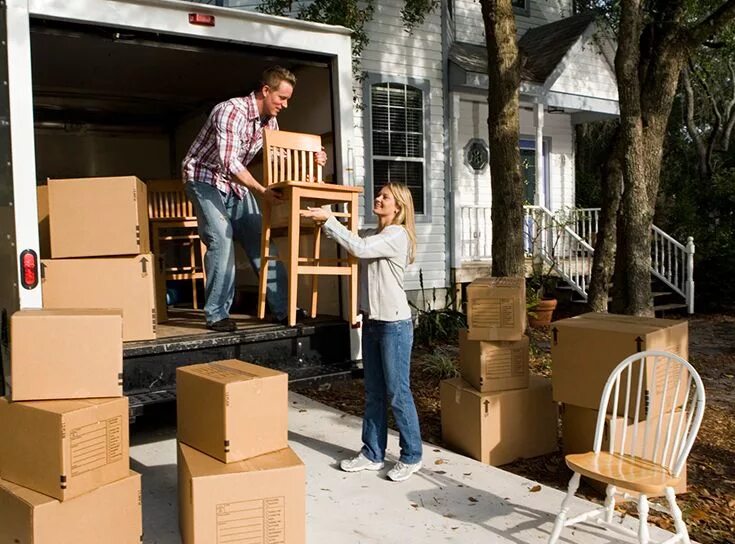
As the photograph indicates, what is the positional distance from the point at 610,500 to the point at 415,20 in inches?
312

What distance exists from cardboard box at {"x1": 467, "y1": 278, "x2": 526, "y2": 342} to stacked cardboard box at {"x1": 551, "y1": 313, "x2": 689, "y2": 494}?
34 cm

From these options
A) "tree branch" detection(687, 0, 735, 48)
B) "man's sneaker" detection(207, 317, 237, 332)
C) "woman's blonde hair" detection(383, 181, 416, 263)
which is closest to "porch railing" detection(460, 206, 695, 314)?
"tree branch" detection(687, 0, 735, 48)

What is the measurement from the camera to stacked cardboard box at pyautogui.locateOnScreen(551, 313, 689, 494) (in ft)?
11.2

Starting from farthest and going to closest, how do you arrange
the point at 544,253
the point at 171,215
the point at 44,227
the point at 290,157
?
the point at 544,253, the point at 171,215, the point at 290,157, the point at 44,227

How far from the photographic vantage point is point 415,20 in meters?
9.64

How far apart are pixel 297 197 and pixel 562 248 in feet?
23.9

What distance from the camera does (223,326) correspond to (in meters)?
4.71

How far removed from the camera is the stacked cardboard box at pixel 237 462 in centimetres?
271

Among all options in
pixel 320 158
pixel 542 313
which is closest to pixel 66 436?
pixel 320 158

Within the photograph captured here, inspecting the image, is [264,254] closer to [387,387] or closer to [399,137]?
[387,387]

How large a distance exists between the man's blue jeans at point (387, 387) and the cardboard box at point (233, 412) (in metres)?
0.74

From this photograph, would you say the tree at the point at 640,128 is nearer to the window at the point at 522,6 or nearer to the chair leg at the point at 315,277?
the chair leg at the point at 315,277

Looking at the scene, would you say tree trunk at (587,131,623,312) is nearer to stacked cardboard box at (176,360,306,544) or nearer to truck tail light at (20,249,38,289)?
stacked cardboard box at (176,360,306,544)

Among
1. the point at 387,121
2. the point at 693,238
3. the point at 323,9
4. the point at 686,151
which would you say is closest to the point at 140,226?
the point at 323,9
